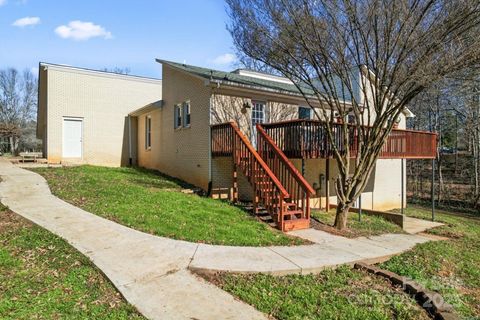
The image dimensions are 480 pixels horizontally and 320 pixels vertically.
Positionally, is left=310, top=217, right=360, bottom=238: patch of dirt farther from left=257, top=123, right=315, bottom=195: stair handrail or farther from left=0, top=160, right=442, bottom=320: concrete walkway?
left=257, top=123, right=315, bottom=195: stair handrail

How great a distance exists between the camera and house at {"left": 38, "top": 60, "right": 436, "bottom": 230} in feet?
32.3

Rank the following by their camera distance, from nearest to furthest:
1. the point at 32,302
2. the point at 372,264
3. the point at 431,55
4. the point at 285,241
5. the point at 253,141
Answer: the point at 32,302, the point at 372,264, the point at 285,241, the point at 431,55, the point at 253,141

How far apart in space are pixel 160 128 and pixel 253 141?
204 inches

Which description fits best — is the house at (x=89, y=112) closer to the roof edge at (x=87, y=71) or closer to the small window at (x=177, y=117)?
the roof edge at (x=87, y=71)

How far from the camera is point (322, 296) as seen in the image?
454 cm

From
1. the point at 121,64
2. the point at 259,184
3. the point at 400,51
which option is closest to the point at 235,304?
the point at 259,184

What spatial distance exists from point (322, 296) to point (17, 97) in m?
52.1

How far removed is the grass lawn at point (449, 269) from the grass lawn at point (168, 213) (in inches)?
80.9

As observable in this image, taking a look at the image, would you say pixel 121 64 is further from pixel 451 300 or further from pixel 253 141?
pixel 451 300

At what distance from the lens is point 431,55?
→ 733 centimetres

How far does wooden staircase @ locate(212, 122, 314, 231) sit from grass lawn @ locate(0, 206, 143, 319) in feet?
14.7

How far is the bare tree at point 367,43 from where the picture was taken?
7.18m

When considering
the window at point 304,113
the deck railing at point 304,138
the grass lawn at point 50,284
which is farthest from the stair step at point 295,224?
the window at point 304,113

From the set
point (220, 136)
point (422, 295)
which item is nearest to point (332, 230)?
point (422, 295)
